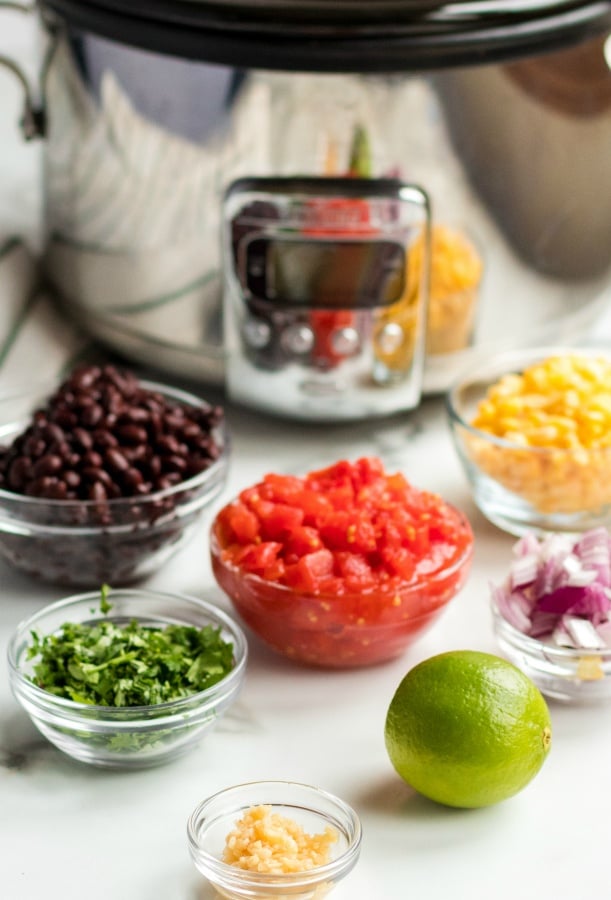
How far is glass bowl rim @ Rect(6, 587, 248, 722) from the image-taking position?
3.73ft

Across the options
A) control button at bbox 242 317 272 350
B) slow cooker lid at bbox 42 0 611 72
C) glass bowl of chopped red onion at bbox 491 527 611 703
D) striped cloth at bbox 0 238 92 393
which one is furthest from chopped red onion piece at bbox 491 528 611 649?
striped cloth at bbox 0 238 92 393

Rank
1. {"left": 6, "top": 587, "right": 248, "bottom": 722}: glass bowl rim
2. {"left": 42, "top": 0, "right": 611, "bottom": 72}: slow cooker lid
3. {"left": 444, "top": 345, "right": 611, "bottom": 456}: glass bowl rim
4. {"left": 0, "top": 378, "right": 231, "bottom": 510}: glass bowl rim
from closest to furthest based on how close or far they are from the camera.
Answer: {"left": 6, "top": 587, "right": 248, "bottom": 722}: glass bowl rim < {"left": 0, "top": 378, "right": 231, "bottom": 510}: glass bowl rim < {"left": 42, "top": 0, "right": 611, "bottom": 72}: slow cooker lid < {"left": 444, "top": 345, "right": 611, "bottom": 456}: glass bowl rim

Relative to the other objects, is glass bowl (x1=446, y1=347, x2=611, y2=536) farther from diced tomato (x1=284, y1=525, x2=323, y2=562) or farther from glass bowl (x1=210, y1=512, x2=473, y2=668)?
diced tomato (x1=284, y1=525, x2=323, y2=562)

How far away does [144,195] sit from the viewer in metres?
1.63

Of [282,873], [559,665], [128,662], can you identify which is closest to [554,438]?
[559,665]

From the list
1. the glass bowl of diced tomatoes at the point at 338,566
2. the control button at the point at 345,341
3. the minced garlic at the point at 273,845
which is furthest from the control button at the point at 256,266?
the minced garlic at the point at 273,845

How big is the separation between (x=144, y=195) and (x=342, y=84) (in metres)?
0.29

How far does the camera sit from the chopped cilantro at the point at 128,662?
3.86ft

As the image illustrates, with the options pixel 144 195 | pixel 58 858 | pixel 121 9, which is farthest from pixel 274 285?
pixel 58 858

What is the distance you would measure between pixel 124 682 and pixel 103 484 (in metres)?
0.29

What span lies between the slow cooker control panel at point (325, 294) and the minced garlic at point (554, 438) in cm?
15

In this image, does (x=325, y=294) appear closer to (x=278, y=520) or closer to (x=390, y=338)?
(x=390, y=338)

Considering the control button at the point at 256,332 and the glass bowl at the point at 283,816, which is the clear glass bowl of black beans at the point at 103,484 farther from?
the glass bowl at the point at 283,816

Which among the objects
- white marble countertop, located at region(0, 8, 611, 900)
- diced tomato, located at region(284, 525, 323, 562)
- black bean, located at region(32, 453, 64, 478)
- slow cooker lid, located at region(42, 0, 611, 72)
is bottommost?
white marble countertop, located at region(0, 8, 611, 900)
